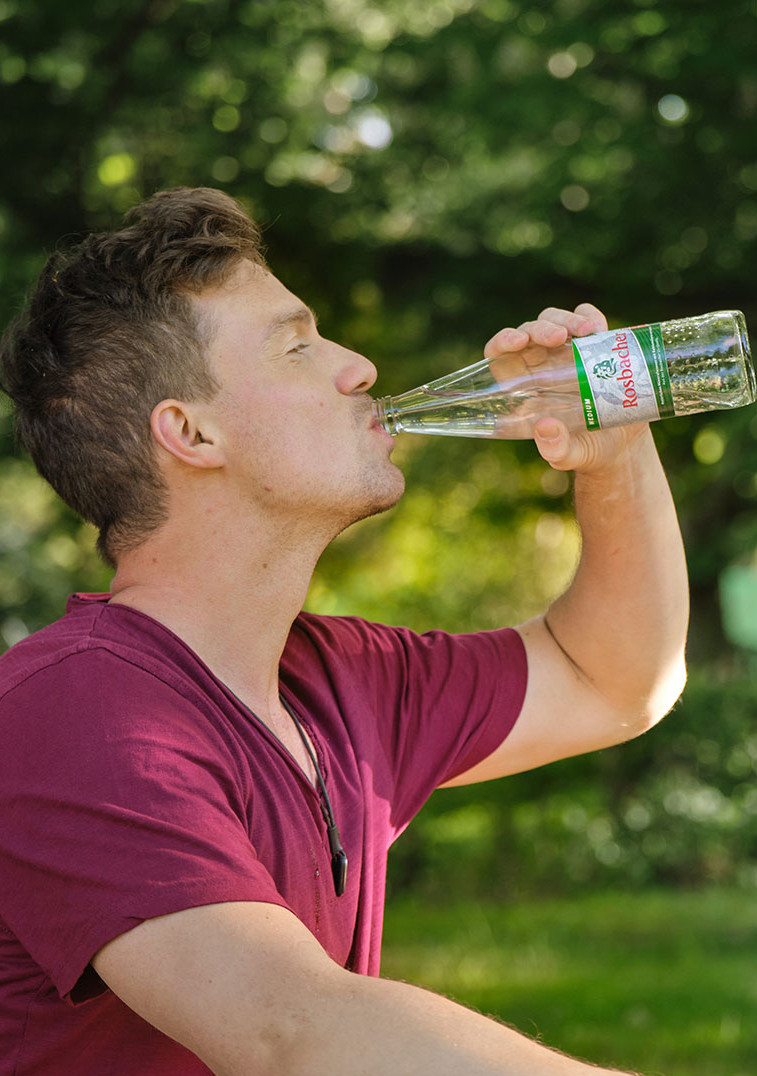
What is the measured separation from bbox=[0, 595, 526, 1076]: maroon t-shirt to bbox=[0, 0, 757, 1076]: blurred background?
2.88 meters

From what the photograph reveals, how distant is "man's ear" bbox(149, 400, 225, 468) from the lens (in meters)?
1.97

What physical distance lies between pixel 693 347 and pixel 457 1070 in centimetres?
160

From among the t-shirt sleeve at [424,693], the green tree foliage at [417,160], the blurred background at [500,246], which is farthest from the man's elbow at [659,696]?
the green tree foliage at [417,160]

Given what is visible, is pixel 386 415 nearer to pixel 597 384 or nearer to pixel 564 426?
pixel 564 426

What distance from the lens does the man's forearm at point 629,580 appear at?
230 centimetres

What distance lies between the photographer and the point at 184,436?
1.99 m

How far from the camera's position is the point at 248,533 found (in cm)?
198

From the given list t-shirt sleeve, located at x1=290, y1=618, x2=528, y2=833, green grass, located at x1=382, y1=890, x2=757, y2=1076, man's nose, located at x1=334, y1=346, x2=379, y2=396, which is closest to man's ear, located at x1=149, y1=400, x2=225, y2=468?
man's nose, located at x1=334, y1=346, x2=379, y2=396

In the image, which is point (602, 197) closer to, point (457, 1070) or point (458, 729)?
point (458, 729)

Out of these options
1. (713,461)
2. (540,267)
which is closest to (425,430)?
(540,267)

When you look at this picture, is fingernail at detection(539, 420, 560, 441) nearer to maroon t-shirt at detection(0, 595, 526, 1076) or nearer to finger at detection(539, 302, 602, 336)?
finger at detection(539, 302, 602, 336)

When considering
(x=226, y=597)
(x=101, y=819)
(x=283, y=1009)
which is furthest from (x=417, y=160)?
(x=283, y=1009)

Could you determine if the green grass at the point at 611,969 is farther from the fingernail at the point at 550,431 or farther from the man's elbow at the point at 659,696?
the fingernail at the point at 550,431

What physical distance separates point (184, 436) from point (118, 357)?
0.19 meters
